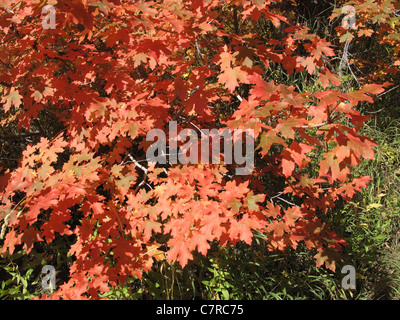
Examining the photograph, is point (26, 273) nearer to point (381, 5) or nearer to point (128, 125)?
point (128, 125)

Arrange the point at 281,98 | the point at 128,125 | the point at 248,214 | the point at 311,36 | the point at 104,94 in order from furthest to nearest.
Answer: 1. the point at 104,94
2. the point at 311,36
3. the point at 128,125
4. the point at 248,214
5. the point at 281,98

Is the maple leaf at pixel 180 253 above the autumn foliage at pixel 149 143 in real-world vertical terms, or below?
below

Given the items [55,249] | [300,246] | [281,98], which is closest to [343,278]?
[300,246]

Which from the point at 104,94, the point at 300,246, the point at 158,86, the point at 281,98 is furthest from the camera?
the point at 104,94

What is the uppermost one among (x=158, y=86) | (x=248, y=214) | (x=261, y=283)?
(x=158, y=86)

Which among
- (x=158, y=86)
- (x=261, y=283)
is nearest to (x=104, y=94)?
(x=158, y=86)

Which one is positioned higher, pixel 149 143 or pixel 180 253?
pixel 149 143

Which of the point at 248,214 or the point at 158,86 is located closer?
the point at 248,214

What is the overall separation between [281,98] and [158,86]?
3.82ft

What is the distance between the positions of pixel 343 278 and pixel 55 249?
278 cm

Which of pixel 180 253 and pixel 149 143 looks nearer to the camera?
pixel 180 253

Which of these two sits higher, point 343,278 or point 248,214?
point 248,214

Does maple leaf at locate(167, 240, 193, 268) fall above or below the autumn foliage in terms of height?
below

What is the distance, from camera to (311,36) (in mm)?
2174
